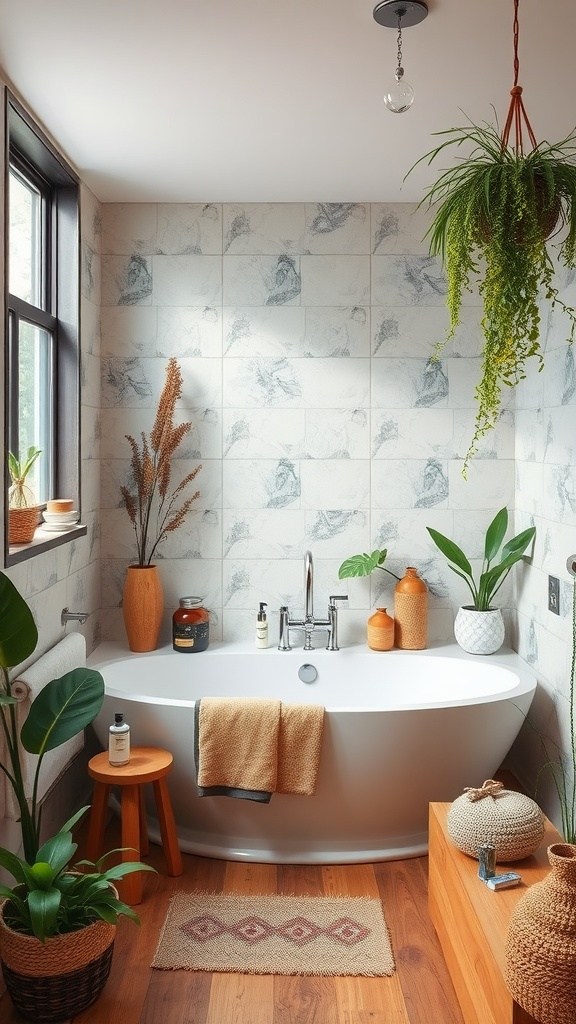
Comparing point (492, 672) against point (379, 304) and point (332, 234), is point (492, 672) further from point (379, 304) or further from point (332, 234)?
point (332, 234)

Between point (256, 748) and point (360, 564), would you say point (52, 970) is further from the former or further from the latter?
point (360, 564)

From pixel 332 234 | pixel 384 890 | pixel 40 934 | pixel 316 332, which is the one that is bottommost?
pixel 384 890

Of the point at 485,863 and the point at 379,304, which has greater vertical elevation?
the point at 379,304

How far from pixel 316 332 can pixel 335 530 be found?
2.85ft

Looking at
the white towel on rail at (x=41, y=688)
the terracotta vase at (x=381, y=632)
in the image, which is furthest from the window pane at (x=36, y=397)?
the terracotta vase at (x=381, y=632)

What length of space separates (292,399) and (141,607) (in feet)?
3.62

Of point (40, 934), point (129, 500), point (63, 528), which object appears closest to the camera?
point (40, 934)

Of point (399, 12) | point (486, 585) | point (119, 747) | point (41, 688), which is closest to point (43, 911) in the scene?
point (41, 688)

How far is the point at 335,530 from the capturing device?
12.5 feet

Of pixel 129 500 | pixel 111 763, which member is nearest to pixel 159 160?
pixel 129 500

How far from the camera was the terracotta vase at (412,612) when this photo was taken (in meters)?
3.65

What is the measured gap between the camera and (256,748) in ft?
9.41

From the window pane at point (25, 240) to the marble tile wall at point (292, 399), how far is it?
0.52 m

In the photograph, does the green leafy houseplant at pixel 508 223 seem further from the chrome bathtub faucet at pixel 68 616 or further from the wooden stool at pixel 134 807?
the chrome bathtub faucet at pixel 68 616
